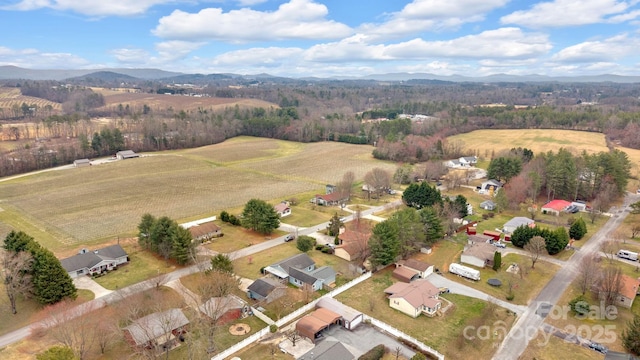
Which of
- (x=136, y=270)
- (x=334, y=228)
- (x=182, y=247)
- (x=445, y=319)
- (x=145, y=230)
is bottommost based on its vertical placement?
(x=445, y=319)

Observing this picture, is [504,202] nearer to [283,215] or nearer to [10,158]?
[283,215]

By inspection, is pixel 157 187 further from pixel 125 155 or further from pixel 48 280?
pixel 48 280

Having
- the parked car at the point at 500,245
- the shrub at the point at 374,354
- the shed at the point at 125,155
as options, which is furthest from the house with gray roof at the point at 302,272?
the shed at the point at 125,155

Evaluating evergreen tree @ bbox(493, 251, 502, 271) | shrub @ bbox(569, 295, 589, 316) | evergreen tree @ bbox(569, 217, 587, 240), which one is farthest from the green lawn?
evergreen tree @ bbox(569, 217, 587, 240)

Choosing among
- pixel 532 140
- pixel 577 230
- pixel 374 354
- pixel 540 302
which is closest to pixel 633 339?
pixel 540 302

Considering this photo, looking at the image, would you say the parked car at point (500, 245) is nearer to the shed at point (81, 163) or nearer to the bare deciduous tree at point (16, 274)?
the bare deciduous tree at point (16, 274)
